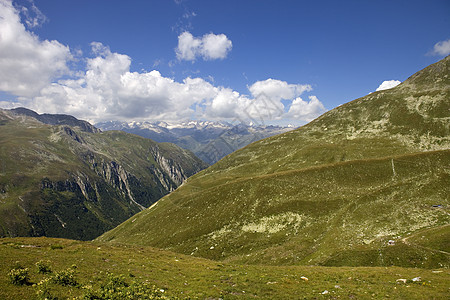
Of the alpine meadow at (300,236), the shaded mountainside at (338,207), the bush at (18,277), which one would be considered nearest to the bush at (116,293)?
the alpine meadow at (300,236)

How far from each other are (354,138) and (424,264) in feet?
330

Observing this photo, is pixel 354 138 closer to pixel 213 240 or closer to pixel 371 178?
pixel 371 178

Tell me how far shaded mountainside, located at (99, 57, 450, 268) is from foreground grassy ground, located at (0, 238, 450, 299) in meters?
19.6

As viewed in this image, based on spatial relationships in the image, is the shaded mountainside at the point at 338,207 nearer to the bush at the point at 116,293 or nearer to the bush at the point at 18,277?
the bush at the point at 116,293

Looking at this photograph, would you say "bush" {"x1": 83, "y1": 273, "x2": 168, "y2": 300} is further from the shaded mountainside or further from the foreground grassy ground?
the shaded mountainside

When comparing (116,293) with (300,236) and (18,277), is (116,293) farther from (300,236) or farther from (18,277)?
(300,236)

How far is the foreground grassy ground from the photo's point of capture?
17450mm

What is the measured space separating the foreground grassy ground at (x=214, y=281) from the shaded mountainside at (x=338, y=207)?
1958cm

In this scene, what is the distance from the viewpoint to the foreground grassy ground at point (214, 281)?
57.3 feet

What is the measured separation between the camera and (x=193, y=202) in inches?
3647

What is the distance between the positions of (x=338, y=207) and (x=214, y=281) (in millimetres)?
51267

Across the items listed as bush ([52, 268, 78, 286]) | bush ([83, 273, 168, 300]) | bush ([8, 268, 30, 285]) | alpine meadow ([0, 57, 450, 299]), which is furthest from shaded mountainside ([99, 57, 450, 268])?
bush ([8, 268, 30, 285])

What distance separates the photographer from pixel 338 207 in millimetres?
62312

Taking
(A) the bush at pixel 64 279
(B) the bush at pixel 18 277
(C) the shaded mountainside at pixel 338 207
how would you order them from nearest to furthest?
(B) the bush at pixel 18 277 → (A) the bush at pixel 64 279 → (C) the shaded mountainside at pixel 338 207
